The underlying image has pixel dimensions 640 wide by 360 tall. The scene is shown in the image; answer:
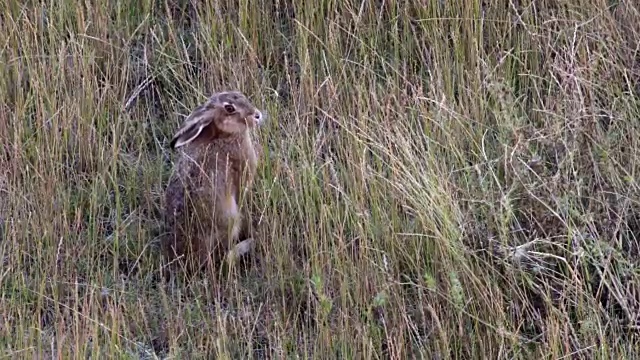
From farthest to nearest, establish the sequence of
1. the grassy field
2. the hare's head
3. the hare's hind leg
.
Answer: the hare's head → the hare's hind leg → the grassy field

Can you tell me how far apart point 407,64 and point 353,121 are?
0.63 meters

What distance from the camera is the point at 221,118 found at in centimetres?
613

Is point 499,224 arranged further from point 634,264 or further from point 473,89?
point 473,89

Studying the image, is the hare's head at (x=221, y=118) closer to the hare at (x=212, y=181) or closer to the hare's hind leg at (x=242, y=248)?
the hare at (x=212, y=181)

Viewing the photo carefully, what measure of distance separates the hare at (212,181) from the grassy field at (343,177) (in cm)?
12

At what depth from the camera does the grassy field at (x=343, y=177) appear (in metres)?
5.30

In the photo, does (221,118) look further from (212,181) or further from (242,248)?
(242,248)

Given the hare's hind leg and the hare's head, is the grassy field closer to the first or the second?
the hare's hind leg

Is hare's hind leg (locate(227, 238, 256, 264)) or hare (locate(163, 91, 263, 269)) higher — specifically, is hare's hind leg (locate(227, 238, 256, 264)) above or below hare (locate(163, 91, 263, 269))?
below

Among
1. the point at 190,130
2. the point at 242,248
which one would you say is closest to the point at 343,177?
the point at 242,248

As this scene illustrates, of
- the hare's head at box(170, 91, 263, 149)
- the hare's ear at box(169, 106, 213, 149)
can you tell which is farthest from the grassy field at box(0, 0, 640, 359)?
the hare's ear at box(169, 106, 213, 149)

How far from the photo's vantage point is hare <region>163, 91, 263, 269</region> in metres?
Answer: 6.01

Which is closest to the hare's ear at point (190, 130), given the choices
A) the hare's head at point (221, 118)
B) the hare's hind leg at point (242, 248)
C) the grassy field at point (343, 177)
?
the hare's head at point (221, 118)

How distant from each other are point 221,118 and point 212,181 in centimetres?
30
